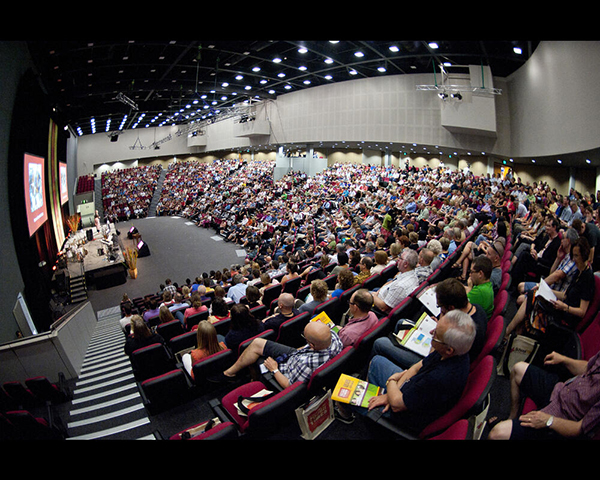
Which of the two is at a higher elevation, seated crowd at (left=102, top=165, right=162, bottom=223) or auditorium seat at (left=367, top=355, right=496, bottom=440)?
seated crowd at (left=102, top=165, right=162, bottom=223)

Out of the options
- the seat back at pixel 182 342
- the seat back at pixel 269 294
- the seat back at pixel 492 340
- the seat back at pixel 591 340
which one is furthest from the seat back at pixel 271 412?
the seat back at pixel 269 294

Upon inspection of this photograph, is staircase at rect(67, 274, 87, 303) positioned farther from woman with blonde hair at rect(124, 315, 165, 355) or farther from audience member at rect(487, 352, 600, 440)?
audience member at rect(487, 352, 600, 440)

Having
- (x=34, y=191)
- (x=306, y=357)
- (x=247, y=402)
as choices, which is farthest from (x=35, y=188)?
(x=306, y=357)

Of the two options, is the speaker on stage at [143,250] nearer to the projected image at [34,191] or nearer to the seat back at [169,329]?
the projected image at [34,191]

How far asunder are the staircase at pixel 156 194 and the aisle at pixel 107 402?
23.6 metres

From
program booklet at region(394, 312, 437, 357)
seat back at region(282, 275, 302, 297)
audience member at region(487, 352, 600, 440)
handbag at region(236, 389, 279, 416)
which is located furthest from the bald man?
seat back at region(282, 275, 302, 297)

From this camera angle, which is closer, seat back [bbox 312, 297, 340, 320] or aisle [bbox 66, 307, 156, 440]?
aisle [bbox 66, 307, 156, 440]

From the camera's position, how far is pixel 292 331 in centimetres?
318

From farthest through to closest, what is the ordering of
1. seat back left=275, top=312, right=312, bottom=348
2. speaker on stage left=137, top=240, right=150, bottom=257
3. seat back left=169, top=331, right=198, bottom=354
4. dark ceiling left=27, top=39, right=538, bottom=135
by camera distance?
speaker on stage left=137, top=240, right=150, bottom=257 → dark ceiling left=27, top=39, right=538, bottom=135 → seat back left=169, top=331, right=198, bottom=354 → seat back left=275, top=312, right=312, bottom=348

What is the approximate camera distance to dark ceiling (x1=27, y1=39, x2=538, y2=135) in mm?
10703

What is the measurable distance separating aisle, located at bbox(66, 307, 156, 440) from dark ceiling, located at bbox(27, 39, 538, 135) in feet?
26.1

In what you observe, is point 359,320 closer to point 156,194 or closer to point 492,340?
point 492,340

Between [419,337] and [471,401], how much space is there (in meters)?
1.02

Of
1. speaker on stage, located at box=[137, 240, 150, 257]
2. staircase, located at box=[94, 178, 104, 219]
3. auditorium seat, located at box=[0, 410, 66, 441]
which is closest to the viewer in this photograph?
auditorium seat, located at box=[0, 410, 66, 441]
